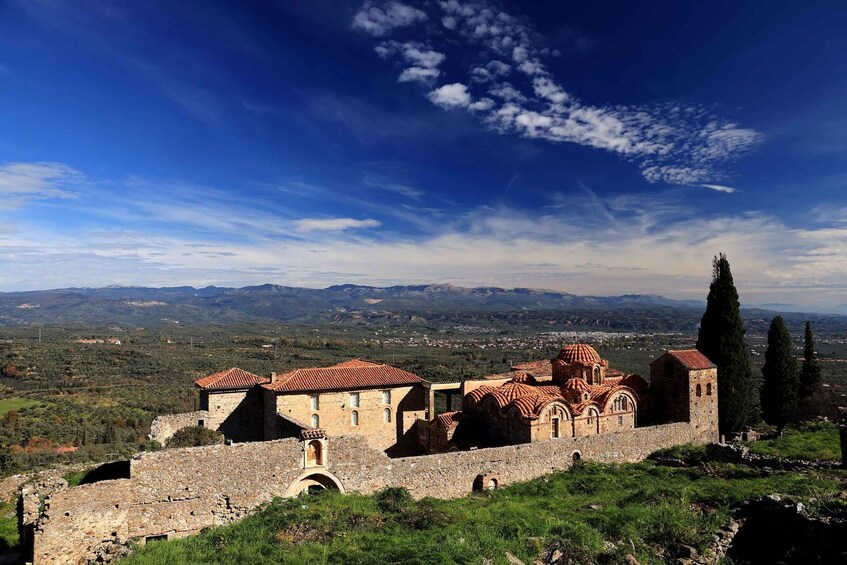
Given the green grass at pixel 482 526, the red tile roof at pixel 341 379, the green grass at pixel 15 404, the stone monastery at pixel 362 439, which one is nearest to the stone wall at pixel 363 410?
the stone monastery at pixel 362 439

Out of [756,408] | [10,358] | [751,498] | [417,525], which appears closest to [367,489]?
[417,525]

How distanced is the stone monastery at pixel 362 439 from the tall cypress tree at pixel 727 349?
2661mm

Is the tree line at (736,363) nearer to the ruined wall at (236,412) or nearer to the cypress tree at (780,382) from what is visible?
the cypress tree at (780,382)

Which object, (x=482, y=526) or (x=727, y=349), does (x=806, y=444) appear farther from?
(x=482, y=526)

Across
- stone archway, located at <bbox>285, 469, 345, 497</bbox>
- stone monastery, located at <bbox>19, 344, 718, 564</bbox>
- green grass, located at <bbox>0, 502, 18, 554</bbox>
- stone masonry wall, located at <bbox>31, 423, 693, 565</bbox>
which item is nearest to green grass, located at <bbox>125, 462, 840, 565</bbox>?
stone archway, located at <bbox>285, 469, 345, 497</bbox>

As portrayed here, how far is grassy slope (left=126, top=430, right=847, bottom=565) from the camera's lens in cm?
1356

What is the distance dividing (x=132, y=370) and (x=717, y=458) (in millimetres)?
78521

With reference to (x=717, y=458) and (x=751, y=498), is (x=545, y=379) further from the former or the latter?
(x=751, y=498)

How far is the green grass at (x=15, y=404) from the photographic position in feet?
170

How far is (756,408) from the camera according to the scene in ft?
129

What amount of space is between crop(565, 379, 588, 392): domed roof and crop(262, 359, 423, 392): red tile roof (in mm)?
8397

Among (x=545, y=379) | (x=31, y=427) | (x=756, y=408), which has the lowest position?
(x=31, y=427)

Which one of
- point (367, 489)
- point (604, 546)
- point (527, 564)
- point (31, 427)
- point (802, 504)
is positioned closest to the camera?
point (527, 564)

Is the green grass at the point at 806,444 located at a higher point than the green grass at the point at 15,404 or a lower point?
higher
